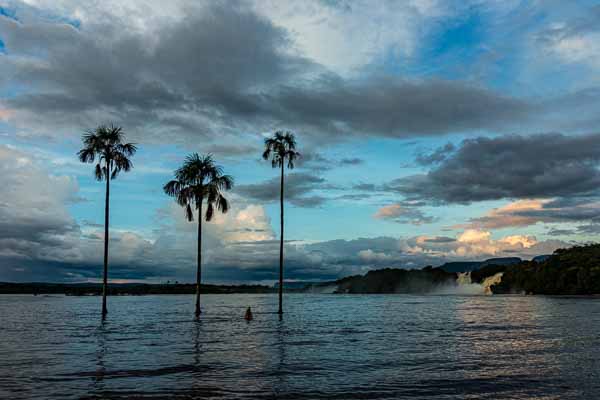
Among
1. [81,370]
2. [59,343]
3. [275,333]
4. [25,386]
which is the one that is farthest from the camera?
[275,333]

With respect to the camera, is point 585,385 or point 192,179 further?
point 192,179

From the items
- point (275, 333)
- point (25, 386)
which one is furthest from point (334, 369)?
point (275, 333)

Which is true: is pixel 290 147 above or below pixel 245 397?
above

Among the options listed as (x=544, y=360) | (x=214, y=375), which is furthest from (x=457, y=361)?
(x=214, y=375)

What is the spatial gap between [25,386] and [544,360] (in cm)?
2259

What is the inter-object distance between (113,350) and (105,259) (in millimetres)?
26897

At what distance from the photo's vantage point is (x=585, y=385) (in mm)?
18953

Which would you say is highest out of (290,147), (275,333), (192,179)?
(290,147)

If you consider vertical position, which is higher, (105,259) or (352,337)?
(105,259)

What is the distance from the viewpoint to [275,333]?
134ft

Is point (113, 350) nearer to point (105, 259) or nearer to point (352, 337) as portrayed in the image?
point (352, 337)

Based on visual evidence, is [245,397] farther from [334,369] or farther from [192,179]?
[192,179]

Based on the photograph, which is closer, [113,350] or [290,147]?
[113,350]

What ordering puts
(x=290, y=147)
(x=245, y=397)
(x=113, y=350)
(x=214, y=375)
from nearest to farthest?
(x=245, y=397) → (x=214, y=375) → (x=113, y=350) → (x=290, y=147)
